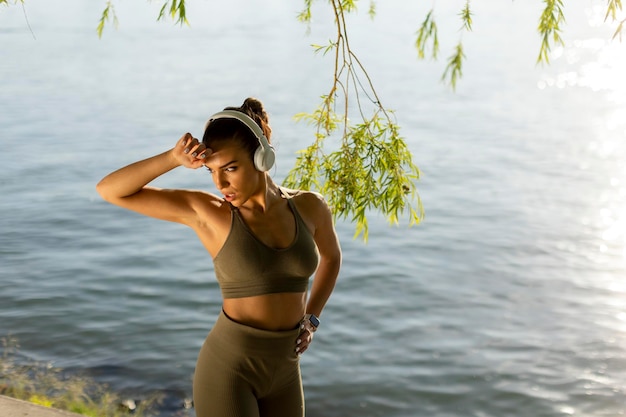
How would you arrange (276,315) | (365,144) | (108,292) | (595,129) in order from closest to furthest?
(276,315), (365,144), (108,292), (595,129)

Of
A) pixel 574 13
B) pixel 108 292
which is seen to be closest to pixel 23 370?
pixel 108 292

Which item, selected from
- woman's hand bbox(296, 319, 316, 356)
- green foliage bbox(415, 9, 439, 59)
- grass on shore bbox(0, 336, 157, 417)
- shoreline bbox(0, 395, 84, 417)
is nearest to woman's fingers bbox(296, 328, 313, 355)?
woman's hand bbox(296, 319, 316, 356)

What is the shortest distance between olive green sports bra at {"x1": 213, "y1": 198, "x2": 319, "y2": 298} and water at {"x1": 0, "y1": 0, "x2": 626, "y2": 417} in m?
5.38

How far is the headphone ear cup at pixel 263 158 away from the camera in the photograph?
8.46ft

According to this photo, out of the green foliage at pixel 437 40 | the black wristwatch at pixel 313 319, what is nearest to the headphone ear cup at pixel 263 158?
the black wristwatch at pixel 313 319

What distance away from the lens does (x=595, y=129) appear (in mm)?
20891

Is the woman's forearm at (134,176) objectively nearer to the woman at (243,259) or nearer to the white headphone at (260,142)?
the woman at (243,259)

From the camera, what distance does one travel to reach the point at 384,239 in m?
13.5

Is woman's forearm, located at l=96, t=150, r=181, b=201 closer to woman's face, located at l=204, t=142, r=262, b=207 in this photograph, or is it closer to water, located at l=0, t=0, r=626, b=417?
woman's face, located at l=204, t=142, r=262, b=207

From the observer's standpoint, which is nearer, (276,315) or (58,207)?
(276,315)

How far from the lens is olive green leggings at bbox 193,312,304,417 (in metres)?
2.58

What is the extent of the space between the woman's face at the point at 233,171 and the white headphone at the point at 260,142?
0.03m

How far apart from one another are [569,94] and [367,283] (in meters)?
14.4

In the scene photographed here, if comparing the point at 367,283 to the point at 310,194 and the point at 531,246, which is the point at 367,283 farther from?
the point at 310,194
